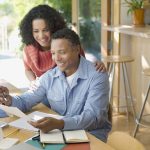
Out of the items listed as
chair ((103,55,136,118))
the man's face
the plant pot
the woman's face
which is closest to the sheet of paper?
the man's face

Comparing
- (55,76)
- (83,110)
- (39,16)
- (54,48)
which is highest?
(39,16)

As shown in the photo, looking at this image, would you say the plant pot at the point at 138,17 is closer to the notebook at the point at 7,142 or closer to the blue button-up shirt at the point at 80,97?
the blue button-up shirt at the point at 80,97

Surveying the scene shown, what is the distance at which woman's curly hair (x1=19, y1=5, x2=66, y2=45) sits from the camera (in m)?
2.43

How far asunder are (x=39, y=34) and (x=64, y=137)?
1.06m

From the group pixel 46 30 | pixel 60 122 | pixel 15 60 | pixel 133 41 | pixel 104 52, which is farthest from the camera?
pixel 15 60

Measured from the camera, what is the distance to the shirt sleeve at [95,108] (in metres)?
1.70

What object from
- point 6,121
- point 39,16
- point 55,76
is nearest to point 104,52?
point 39,16

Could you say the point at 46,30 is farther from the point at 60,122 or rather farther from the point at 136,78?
the point at 136,78

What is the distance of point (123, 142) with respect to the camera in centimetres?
146

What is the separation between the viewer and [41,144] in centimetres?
146

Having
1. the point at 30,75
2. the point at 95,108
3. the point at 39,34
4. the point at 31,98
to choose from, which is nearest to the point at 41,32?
the point at 39,34

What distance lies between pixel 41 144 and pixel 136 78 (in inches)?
106

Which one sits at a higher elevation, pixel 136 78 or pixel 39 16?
pixel 39 16

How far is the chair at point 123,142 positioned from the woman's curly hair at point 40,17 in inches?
43.9
